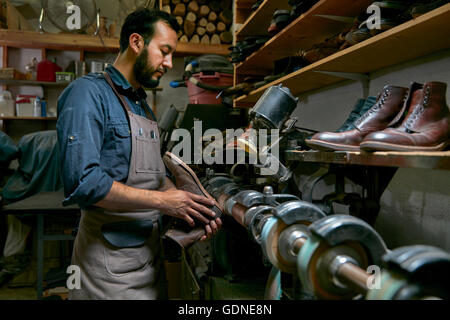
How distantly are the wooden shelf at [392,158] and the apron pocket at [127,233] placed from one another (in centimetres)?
77

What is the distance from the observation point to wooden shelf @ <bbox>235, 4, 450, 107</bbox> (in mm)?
1050

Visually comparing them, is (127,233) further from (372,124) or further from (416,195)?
(416,195)

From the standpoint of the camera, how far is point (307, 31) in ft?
6.74

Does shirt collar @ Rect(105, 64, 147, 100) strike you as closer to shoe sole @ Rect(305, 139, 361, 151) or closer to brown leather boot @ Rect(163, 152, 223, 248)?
brown leather boot @ Rect(163, 152, 223, 248)

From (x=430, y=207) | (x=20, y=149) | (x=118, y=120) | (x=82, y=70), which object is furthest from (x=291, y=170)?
(x=82, y=70)

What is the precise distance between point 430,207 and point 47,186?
140 inches

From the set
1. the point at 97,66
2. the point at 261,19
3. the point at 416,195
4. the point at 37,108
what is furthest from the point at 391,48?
the point at 37,108

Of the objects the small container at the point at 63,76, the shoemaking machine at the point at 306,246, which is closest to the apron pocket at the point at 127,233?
the shoemaking machine at the point at 306,246

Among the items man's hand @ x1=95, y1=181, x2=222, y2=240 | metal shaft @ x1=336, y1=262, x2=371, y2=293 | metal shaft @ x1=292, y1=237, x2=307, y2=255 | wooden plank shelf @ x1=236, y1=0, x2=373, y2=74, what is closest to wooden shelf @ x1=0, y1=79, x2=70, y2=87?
wooden plank shelf @ x1=236, y1=0, x2=373, y2=74

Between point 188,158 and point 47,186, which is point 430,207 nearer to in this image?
point 188,158

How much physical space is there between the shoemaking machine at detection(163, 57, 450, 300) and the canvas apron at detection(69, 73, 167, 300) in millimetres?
389

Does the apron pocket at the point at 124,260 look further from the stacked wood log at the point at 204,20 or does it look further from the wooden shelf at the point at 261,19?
the stacked wood log at the point at 204,20

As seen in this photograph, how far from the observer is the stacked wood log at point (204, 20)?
4.52 m
